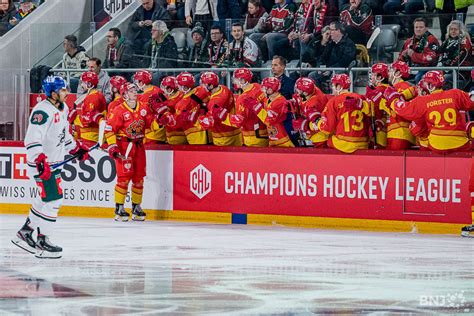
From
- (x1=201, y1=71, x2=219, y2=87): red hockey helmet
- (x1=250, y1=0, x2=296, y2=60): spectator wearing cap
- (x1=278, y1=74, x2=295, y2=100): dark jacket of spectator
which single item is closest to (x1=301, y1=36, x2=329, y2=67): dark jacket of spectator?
(x1=278, y1=74, x2=295, y2=100): dark jacket of spectator

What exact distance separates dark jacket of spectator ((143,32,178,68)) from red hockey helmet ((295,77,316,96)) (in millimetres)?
2345

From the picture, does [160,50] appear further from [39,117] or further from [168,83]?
[39,117]

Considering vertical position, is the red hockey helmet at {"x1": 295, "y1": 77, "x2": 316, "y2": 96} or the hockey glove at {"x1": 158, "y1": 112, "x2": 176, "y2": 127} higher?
the red hockey helmet at {"x1": 295, "y1": 77, "x2": 316, "y2": 96}

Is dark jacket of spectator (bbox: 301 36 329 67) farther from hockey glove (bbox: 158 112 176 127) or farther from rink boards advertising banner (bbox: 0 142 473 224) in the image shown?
hockey glove (bbox: 158 112 176 127)

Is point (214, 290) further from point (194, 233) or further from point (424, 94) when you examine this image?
point (424, 94)

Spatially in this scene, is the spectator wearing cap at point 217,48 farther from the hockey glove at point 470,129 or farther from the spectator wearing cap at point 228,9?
the hockey glove at point 470,129

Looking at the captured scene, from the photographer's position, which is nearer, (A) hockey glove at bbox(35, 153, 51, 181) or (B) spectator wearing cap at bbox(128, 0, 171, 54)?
(A) hockey glove at bbox(35, 153, 51, 181)

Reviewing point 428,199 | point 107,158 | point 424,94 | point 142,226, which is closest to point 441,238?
point 428,199

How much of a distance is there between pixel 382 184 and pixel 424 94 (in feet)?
4.03

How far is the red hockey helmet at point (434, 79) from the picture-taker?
1407 centimetres

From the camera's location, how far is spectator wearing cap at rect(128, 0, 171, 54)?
17141 mm

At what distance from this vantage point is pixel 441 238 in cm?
1361

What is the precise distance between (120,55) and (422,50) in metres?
4.72

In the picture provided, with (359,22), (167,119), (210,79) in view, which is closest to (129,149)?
(167,119)
